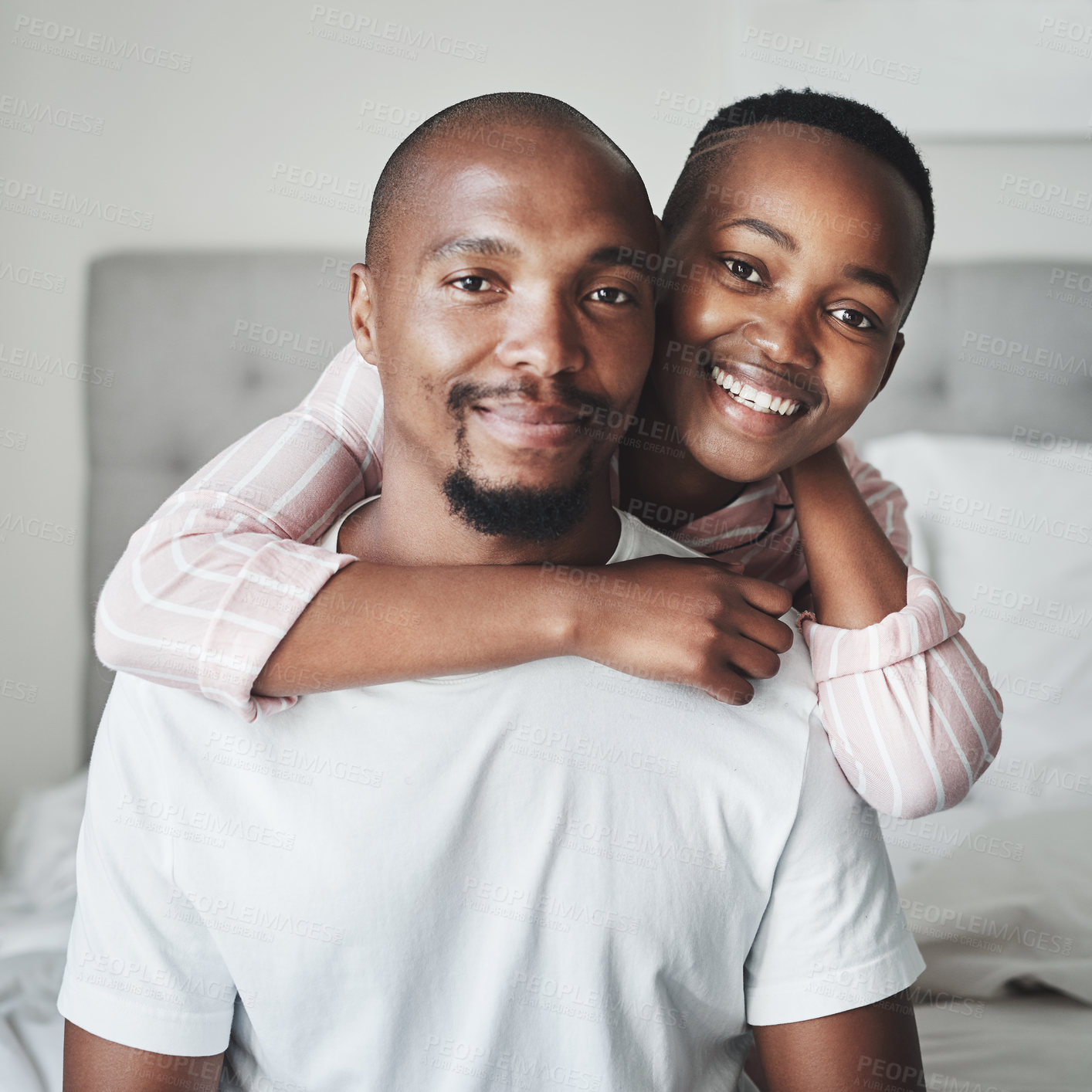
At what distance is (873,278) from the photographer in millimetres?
1006

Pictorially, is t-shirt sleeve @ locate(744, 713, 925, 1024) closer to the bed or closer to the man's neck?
the man's neck


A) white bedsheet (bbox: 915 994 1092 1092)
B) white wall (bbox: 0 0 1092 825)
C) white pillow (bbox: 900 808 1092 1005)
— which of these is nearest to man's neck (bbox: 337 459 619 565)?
white bedsheet (bbox: 915 994 1092 1092)

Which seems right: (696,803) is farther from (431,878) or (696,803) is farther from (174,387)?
(174,387)

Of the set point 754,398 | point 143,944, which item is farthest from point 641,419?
point 143,944

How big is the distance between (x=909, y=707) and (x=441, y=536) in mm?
439

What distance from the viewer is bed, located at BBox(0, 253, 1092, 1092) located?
2229 mm

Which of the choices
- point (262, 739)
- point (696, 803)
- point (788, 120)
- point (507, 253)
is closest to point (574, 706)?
point (696, 803)

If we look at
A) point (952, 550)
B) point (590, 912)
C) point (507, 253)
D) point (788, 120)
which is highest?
point (788, 120)

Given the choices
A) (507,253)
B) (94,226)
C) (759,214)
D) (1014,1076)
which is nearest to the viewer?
(507,253)

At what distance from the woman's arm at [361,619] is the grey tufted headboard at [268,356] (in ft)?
4.84

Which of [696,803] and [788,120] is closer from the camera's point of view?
[696,803]

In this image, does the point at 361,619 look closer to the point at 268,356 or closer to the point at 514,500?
the point at 514,500

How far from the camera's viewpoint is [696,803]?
0.94 metres

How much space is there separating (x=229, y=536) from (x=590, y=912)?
45cm
